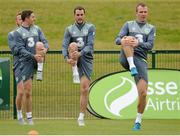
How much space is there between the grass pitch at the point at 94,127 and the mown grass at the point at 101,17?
700 inches

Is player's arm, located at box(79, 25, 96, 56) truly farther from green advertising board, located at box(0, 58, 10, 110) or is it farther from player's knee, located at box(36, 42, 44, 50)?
green advertising board, located at box(0, 58, 10, 110)

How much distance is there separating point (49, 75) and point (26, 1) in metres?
23.7

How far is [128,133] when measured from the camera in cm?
1479

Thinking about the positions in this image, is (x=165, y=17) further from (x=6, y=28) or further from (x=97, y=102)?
(x=97, y=102)

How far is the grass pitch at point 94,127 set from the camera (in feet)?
49.1

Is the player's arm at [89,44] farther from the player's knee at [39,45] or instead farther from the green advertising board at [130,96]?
the green advertising board at [130,96]

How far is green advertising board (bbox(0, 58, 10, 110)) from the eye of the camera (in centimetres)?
1881

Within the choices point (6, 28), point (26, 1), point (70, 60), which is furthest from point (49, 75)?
point (26, 1)

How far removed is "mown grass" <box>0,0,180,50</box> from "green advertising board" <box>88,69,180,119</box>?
16735 mm

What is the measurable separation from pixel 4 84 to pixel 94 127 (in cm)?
327

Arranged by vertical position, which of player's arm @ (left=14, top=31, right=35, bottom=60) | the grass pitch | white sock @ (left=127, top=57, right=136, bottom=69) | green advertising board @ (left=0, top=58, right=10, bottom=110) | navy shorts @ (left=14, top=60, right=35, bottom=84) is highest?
player's arm @ (left=14, top=31, right=35, bottom=60)

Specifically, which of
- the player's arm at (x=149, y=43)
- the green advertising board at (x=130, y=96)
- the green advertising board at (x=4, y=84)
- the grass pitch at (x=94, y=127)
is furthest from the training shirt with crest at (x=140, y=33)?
the green advertising board at (x=4, y=84)

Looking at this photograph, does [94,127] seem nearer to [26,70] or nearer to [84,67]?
[84,67]

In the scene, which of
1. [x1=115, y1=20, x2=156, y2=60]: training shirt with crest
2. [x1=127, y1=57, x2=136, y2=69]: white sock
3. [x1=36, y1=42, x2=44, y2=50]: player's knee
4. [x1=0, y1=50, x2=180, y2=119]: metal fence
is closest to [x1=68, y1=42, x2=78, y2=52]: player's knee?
[x1=36, y1=42, x2=44, y2=50]: player's knee
